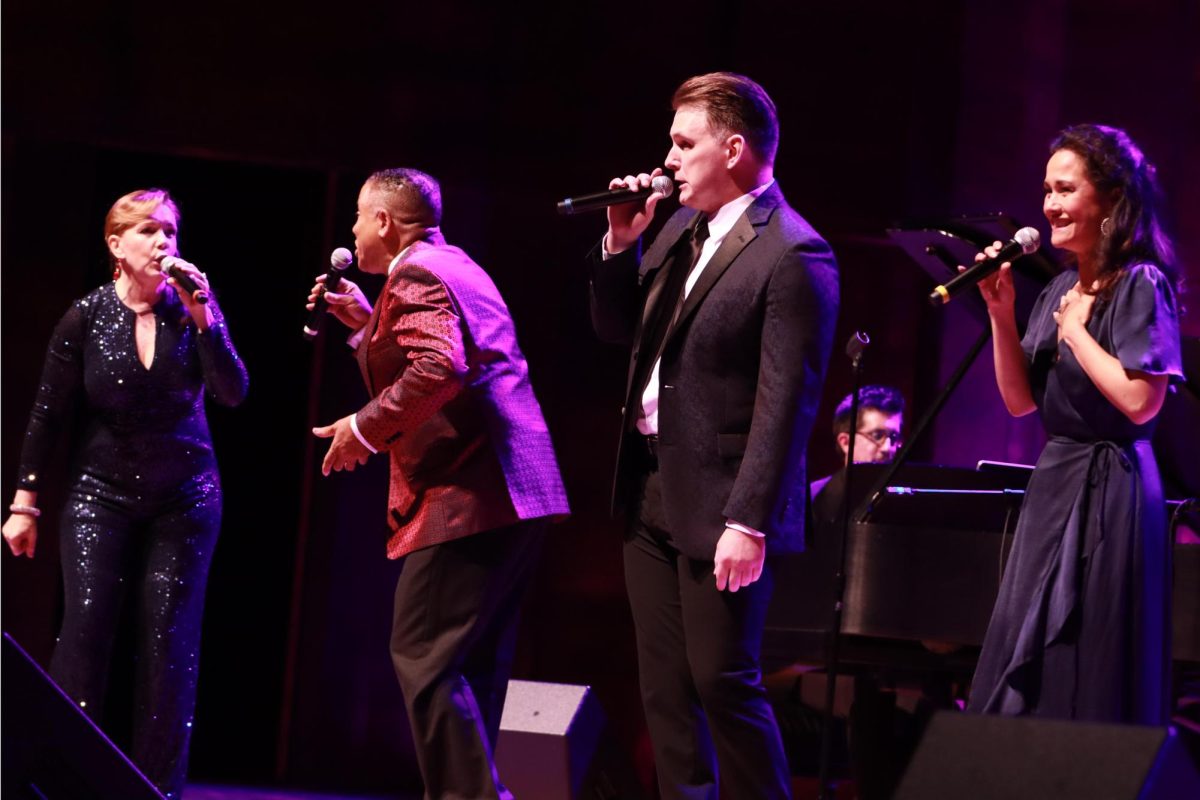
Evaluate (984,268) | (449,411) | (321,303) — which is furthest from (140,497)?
(984,268)

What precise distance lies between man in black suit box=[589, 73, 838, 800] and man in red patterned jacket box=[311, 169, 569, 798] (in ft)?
1.29

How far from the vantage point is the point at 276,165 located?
544cm

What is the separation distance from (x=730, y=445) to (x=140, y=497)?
1.87 m

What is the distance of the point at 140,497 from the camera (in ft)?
13.0

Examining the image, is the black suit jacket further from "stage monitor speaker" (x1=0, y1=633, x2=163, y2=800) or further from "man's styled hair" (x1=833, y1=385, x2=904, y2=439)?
"man's styled hair" (x1=833, y1=385, x2=904, y2=439)

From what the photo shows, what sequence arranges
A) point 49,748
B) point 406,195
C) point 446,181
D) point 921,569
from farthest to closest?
1. point 446,181
2. point 921,569
3. point 406,195
4. point 49,748

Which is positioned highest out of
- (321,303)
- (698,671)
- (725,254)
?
(725,254)

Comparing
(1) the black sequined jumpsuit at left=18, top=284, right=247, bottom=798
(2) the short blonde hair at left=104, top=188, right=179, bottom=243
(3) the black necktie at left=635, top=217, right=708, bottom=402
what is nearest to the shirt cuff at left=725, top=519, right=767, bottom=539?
(3) the black necktie at left=635, top=217, right=708, bottom=402

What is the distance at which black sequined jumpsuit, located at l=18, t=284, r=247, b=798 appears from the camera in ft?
12.8

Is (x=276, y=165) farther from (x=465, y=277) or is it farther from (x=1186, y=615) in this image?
(x=1186, y=615)

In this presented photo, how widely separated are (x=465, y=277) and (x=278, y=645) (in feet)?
8.59

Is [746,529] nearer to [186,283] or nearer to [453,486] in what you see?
[453,486]

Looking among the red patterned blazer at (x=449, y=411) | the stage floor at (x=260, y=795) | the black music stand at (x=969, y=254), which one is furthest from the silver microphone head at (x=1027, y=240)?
the stage floor at (x=260, y=795)

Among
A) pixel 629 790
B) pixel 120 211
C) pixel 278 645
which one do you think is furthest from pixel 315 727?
pixel 120 211
